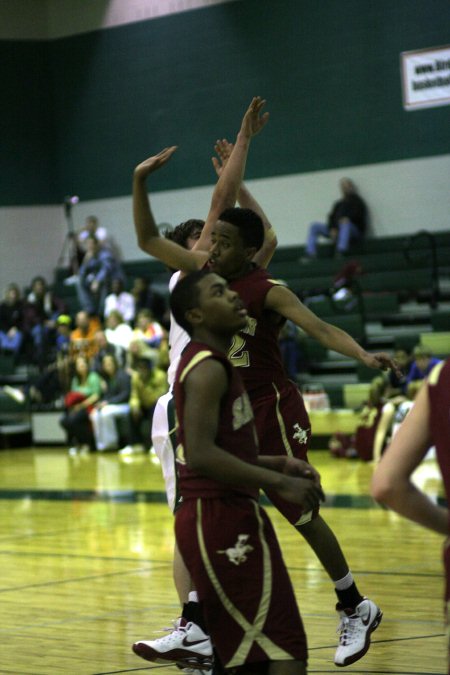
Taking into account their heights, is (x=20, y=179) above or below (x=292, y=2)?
below

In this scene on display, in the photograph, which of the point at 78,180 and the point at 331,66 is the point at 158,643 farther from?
the point at 78,180

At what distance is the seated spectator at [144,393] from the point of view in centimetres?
1494

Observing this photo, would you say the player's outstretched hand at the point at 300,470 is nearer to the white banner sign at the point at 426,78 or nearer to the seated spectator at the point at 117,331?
the seated spectator at the point at 117,331

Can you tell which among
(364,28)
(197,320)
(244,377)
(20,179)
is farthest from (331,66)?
(197,320)

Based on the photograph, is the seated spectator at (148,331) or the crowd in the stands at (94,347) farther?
→ the seated spectator at (148,331)

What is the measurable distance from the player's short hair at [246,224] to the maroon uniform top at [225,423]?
100 cm

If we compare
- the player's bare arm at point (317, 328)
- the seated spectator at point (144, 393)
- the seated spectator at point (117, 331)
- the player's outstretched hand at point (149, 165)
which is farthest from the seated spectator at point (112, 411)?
the player's outstretched hand at point (149, 165)

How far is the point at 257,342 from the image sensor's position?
4.49m

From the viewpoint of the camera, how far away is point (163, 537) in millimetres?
8258

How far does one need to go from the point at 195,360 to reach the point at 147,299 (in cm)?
1491

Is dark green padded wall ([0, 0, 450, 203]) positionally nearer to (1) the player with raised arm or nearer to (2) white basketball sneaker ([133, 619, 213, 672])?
(1) the player with raised arm

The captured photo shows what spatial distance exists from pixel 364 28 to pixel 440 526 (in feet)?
52.9

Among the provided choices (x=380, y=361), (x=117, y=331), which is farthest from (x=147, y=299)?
(x=380, y=361)

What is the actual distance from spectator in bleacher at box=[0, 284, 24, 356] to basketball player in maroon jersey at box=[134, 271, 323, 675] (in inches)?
640
